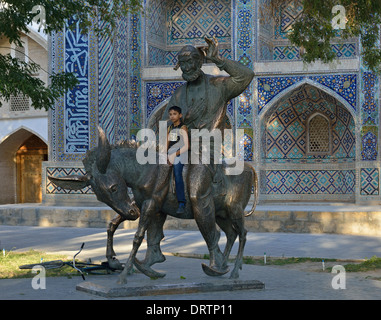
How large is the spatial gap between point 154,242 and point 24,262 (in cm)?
257

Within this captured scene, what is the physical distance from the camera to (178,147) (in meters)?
5.86

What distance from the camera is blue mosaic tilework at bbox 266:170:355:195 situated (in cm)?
1714

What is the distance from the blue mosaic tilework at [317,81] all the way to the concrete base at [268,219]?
3442 mm

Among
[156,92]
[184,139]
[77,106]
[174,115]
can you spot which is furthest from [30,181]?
[184,139]

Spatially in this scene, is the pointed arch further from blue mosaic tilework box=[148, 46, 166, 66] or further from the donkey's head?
the donkey's head

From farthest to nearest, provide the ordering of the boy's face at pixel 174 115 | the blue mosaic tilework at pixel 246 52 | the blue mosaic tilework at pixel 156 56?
the blue mosaic tilework at pixel 156 56
the blue mosaic tilework at pixel 246 52
the boy's face at pixel 174 115

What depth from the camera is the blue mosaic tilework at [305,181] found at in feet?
56.2

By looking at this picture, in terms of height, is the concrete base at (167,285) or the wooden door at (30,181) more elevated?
the wooden door at (30,181)

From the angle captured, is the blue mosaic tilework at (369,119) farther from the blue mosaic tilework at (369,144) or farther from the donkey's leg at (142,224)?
the donkey's leg at (142,224)

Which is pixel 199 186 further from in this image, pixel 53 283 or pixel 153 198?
pixel 53 283

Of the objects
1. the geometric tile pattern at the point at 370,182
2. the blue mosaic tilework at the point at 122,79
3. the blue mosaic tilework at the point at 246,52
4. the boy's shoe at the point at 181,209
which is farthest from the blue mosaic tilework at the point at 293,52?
the boy's shoe at the point at 181,209

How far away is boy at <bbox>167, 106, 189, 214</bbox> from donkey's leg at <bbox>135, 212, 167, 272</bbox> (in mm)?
405

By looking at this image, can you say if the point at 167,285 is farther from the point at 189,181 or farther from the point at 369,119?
the point at 369,119

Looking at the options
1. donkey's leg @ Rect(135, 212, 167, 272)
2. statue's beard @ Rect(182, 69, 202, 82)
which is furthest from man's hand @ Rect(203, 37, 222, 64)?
donkey's leg @ Rect(135, 212, 167, 272)
